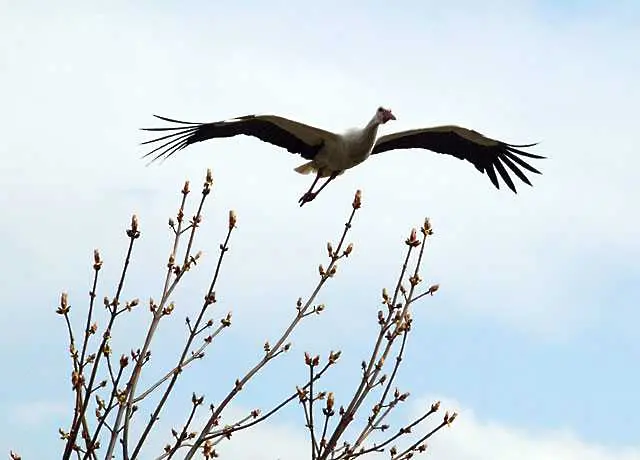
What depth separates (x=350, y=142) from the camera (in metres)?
9.54

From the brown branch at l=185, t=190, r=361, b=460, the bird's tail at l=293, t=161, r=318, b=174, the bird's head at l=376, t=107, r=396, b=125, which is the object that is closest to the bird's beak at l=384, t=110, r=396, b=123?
the bird's head at l=376, t=107, r=396, b=125

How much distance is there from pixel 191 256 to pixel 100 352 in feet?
3.29

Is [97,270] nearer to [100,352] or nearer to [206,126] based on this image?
[100,352]

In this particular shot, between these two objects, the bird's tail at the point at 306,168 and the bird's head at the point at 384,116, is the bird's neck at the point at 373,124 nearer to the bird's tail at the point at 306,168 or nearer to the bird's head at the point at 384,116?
the bird's head at the point at 384,116

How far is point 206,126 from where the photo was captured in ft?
30.0

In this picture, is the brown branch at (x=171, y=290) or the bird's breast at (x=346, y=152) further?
the bird's breast at (x=346, y=152)

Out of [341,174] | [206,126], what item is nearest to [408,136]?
[341,174]

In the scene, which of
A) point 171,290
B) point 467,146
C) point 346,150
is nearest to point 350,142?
point 346,150

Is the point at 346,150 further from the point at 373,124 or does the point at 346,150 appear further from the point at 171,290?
the point at 171,290

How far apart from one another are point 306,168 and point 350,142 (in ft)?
1.97

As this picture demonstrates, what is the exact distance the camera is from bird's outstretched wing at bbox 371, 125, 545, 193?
10328 millimetres

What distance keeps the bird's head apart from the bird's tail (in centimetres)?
88

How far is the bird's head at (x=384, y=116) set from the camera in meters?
9.33

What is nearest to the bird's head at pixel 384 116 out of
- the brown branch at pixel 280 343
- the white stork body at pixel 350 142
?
the white stork body at pixel 350 142
